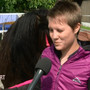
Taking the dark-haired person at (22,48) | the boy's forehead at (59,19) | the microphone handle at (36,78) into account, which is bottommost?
the dark-haired person at (22,48)

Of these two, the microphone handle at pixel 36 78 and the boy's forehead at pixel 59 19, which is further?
the boy's forehead at pixel 59 19

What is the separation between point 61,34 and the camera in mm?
1257

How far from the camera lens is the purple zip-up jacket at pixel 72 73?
1292 mm

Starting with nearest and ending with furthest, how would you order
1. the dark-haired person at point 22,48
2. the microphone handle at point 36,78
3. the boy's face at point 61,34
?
the microphone handle at point 36,78, the boy's face at point 61,34, the dark-haired person at point 22,48

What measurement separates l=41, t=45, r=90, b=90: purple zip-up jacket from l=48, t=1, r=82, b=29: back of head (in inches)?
7.1

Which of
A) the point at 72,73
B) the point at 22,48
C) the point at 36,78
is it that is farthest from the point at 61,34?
the point at 22,48

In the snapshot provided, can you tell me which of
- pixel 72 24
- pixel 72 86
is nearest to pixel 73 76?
pixel 72 86

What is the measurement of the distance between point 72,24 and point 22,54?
2.83 ft

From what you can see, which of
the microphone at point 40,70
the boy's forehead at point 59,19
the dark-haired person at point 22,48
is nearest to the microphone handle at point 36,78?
the microphone at point 40,70

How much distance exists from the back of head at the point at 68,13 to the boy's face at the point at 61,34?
0.11 feet

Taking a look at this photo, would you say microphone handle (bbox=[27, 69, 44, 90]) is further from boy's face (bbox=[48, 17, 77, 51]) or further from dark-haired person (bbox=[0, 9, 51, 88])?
dark-haired person (bbox=[0, 9, 51, 88])

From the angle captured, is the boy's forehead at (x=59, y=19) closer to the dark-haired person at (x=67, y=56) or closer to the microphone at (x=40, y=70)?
the dark-haired person at (x=67, y=56)

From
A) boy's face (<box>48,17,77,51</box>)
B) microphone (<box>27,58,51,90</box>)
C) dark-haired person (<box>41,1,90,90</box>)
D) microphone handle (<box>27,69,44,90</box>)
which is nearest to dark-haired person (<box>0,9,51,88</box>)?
dark-haired person (<box>41,1,90,90</box>)

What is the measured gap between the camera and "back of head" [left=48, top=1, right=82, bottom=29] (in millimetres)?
1335
